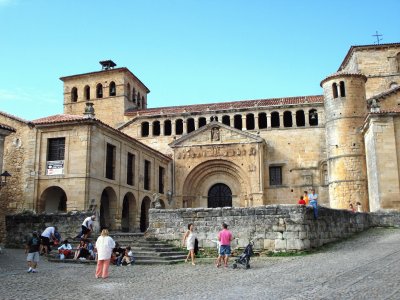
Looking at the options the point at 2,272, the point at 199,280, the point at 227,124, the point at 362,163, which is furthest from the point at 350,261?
the point at 227,124

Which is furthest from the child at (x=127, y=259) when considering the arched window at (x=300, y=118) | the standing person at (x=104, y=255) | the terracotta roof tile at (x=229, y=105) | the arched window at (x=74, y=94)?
the arched window at (x=74, y=94)

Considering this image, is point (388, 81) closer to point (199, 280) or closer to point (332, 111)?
point (332, 111)

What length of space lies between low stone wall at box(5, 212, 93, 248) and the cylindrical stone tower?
670 inches

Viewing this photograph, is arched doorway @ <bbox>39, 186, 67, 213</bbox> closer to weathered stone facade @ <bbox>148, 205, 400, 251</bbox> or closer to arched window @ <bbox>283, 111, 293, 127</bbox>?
weathered stone facade @ <bbox>148, 205, 400, 251</bbox>

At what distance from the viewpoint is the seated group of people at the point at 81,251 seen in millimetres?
15031

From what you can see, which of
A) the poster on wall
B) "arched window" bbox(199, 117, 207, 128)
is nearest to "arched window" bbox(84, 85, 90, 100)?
"arched window" bbox(199, 117, 207, 128)

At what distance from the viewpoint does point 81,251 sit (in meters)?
15.0

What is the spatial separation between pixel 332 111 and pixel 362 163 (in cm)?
414

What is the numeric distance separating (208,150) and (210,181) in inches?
97.6

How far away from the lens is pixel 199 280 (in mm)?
10297

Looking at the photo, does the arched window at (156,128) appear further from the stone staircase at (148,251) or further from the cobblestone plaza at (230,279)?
the cobblestone plaza at (230,279)

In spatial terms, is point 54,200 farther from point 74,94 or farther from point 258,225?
point 74,94

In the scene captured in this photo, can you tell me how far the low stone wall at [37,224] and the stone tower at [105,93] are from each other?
19.6 meters

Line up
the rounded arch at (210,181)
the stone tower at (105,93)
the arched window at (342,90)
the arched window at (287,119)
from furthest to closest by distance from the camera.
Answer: the stone tower at (105,93) < the arched window at (287,119) < the rounded arch at (210,181) < the arched window at (342,90)
